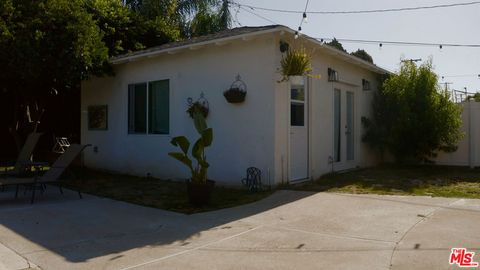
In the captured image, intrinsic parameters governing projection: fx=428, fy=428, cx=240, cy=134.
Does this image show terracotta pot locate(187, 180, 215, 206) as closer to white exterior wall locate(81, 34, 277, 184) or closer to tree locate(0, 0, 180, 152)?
white exterior wall locate(81, 34, 277, 184)

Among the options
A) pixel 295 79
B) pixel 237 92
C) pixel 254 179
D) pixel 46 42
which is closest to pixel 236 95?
pixel 237 92

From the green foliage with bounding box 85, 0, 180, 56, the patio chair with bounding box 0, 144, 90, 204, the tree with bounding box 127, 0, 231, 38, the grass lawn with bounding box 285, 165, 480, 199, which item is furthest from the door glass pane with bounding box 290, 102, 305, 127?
the tree with bounding box 127, 0, 231, 38

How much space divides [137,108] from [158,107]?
990mm

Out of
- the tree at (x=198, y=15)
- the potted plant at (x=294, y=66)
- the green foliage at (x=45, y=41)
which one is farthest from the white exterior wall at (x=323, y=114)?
the tree at (x=198, y=15)

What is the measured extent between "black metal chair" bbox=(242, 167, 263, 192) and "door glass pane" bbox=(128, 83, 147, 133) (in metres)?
4.13

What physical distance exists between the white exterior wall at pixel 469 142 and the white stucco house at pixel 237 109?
2504 mm

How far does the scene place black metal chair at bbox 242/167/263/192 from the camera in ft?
29.8

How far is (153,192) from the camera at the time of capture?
30.4 ft

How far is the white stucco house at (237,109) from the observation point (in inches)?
365

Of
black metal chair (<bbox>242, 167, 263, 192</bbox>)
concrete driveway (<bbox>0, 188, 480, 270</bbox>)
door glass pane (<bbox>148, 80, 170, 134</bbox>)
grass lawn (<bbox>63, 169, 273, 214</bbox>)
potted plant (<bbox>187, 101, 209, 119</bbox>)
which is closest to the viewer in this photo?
concrete driveway (<bbox>0, 188, 480, 270</bbox>)

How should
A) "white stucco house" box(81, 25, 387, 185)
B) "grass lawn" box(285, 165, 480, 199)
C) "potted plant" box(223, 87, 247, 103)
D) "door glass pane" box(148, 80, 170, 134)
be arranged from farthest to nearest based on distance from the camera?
"door glass pane" box(148, 80, 170, 134) < "potted plant" box(223, 87, 247, 103) < "white stucco house" box(81, 25, 387, 185) < "grass lawn" box(285, 165, 480, 199)

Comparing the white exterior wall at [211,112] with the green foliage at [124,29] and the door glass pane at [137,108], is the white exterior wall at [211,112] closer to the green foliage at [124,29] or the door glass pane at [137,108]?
the door glass pane at [137,108]

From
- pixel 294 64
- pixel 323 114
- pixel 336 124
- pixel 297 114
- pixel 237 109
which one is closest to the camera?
pixel 294 64

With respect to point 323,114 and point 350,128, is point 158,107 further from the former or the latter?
point 350,128
